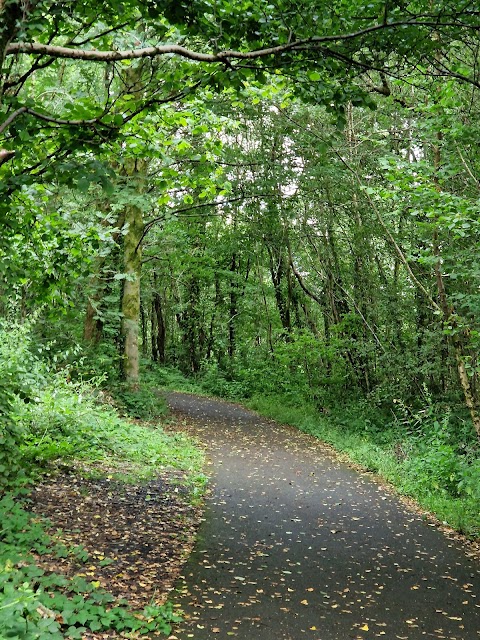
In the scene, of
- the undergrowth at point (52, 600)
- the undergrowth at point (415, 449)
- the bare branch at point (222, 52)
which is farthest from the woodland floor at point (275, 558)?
the bare branch at point (222, 52)

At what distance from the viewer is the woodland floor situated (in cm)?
461

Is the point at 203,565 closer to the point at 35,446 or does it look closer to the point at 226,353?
the point at 35,446

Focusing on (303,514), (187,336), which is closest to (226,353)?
(187,336)

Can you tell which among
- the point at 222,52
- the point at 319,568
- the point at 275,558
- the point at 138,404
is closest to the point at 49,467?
the point at 275,558

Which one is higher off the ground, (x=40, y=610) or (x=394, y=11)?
(x=394, y=11)

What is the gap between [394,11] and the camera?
13.9 feet

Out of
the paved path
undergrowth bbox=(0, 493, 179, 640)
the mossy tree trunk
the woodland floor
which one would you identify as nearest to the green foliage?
the mossy tree trunk

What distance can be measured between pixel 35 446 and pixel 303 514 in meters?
3.92

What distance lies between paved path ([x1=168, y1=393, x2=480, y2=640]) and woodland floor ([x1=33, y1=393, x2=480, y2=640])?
16 mm

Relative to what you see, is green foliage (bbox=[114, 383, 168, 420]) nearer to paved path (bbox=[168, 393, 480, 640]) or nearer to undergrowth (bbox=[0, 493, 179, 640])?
paved path (bbox=[168, 393, 480, 640])

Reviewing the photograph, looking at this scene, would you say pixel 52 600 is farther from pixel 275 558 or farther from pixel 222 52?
pixel 222 52

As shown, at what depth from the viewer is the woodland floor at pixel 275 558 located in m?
4.61

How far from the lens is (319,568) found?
5824 mm

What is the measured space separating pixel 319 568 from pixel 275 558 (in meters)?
0.50
